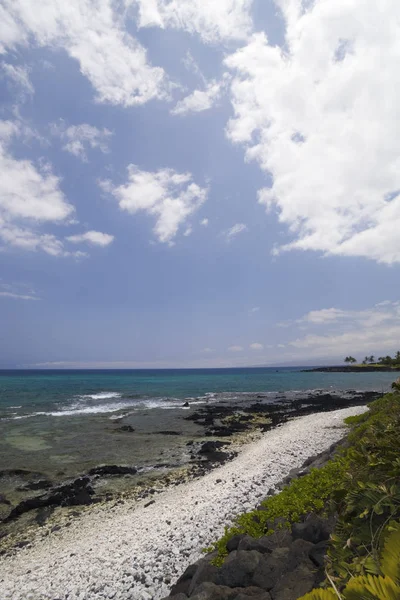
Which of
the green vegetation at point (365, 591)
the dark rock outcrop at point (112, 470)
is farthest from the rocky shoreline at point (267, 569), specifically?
the dark rock outcrop at point (112, 470)

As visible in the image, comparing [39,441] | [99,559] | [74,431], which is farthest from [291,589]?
[74,431]

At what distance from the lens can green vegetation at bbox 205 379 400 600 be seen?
2410 mm

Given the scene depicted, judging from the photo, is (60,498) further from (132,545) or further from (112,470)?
(132,545)

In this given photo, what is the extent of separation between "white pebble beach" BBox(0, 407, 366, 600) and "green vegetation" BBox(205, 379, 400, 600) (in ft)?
6.03

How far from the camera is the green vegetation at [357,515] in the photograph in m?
2.41

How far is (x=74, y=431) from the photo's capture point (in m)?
30.2

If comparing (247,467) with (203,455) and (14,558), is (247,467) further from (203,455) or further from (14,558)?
(14,558)

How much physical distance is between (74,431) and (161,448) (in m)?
10.4

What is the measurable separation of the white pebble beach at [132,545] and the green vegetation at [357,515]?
1.84 metres

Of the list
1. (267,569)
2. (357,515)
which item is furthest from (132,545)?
(357,515)

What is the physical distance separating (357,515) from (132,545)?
23.0 feet

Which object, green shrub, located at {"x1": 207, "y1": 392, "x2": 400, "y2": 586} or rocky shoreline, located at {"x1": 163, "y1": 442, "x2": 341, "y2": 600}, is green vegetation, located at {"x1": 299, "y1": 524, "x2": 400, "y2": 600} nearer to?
green shrub, located at {"x1": 207, "y1": 392, "x2": 400, "y2": 586}

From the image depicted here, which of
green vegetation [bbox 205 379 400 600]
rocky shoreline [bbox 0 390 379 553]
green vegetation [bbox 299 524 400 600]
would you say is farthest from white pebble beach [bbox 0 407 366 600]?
green vegetation [bbox 299 524 400 600]

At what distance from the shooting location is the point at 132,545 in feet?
29.6
